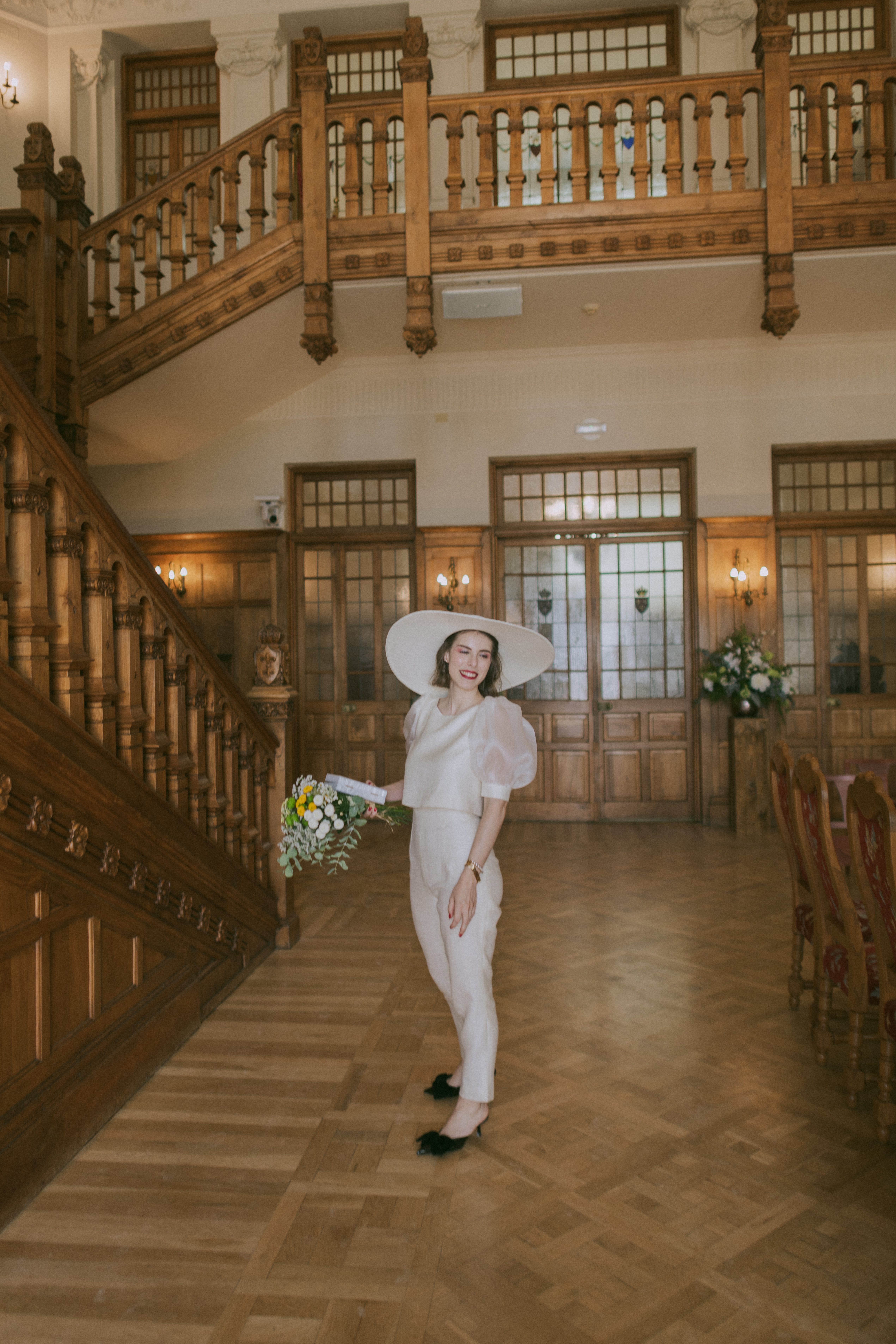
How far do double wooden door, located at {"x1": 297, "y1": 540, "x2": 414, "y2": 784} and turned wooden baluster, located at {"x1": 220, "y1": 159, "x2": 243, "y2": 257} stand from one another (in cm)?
285

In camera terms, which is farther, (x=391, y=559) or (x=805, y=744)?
(x=391, y=559)

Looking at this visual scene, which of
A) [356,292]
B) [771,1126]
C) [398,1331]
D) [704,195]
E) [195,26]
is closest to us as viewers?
[398,1331]

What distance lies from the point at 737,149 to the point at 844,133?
2.27 ft

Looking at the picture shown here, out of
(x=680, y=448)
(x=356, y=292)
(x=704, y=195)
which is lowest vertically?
(x=680, y=448)

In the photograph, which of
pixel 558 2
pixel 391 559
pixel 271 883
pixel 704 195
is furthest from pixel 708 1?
pixel 271 883

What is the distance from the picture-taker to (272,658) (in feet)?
15.3

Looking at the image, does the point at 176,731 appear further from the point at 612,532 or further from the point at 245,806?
the point at 612,532

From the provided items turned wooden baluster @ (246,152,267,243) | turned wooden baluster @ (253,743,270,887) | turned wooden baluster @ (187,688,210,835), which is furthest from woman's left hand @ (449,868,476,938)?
turned wooden baluster @ (246,152,267,243)

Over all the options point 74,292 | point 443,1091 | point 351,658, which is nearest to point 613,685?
point 351,658

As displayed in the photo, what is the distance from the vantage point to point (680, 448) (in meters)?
8.09

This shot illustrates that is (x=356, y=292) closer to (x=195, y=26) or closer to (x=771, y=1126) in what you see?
(x=195, y=26)

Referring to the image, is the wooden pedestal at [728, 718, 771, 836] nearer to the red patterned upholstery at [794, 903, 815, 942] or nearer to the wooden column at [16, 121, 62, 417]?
the red patterned upholstery at [794, 903, 815, 942]

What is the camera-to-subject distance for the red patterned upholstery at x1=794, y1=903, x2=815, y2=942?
3.53m

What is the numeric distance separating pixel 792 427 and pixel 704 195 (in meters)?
2.45
